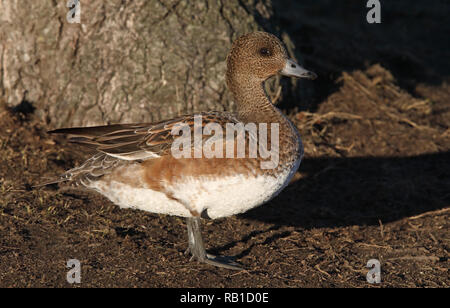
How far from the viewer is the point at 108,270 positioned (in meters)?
3.88

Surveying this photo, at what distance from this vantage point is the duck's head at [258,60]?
4195mm

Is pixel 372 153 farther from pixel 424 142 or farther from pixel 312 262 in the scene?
pixel 312 262

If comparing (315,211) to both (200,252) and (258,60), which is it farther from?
(258,60)

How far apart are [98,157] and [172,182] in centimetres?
75

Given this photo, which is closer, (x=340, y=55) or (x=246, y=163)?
(x=246, y=163)

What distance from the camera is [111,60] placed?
18.7 feet

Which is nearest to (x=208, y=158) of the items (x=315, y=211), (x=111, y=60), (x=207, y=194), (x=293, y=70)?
(x=207, y=194)

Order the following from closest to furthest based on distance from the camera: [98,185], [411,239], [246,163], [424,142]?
[246,163] < [98,185] < [411,239] < [424,142]

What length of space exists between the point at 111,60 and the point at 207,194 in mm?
2497

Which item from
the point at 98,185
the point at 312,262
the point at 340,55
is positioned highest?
the point at 340,55

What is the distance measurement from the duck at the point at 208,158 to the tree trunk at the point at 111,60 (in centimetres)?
152

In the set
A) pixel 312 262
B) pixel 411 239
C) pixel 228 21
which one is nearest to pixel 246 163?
pixel 312 262

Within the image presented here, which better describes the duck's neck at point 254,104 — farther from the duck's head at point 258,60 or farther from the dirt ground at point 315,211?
the dirt ground at point 315,211

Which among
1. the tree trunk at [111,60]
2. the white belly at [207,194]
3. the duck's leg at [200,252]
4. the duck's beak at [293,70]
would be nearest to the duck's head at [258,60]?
the duck's beak at [293,70]
